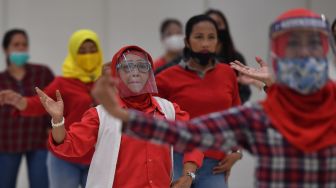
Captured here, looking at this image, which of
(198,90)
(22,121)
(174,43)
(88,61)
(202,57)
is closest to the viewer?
(198,90)

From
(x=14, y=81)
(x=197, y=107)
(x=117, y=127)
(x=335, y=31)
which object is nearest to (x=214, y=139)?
(x=117, y=127)

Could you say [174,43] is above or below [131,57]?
below

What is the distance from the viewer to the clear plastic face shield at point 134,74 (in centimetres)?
443

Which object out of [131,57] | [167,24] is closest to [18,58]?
[167,24]

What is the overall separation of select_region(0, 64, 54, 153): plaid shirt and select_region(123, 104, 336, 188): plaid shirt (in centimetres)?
423

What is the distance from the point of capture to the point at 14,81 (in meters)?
7.16

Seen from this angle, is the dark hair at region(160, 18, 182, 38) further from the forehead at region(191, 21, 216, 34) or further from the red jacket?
the red jacket

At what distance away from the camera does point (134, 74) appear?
4.52 meters

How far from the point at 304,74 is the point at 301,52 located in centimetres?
10

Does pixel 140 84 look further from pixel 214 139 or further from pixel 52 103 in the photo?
pixel 214 139

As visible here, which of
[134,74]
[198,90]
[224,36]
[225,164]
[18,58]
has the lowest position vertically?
[225,164]

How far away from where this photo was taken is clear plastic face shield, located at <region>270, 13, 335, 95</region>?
118 inches

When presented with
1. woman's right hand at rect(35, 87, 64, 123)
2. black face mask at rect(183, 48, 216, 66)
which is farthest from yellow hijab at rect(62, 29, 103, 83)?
woman's right hand at rect(35, 87, 64, 123)

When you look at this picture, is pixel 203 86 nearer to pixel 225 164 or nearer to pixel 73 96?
pixel 225 164
